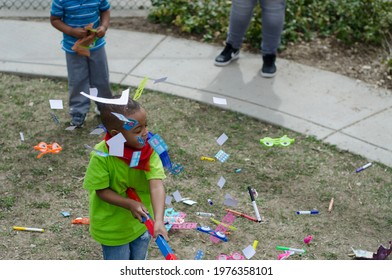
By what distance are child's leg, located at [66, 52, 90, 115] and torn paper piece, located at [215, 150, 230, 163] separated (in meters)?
1.12

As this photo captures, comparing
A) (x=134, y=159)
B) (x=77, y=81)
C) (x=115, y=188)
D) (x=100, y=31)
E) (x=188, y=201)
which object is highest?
(x=134, y=159)

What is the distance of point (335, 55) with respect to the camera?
6.98 m

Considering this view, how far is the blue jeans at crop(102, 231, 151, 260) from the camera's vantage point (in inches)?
139

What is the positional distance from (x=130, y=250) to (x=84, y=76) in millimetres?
2135

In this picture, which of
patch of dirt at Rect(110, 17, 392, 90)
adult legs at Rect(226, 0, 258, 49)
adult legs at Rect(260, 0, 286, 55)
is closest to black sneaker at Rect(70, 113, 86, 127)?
adult legs at Rect(226, 0, 258, 49)

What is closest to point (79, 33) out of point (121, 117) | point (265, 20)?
point (265, 20)

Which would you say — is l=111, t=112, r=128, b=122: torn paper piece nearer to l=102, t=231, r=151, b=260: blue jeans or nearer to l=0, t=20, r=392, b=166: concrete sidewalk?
l=102, t=231, r=151, b=260: blue jeans

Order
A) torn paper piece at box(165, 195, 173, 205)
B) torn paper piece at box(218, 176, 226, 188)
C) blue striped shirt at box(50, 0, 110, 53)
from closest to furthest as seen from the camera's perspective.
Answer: torn paper piece at box(165, 195, 173, 205), torn paper piece at box(218, 176, 226, 188), blue striped shirt at box(50, 0, 110, 53)

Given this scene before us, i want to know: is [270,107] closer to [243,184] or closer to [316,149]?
[316,149]

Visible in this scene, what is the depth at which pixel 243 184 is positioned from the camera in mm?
4961

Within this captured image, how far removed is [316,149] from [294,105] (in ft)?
2.35

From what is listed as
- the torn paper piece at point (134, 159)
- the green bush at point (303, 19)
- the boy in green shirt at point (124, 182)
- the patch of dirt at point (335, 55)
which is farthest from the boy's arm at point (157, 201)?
the green bush at point (303, 19)

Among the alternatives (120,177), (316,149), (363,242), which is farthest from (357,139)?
(120,177)

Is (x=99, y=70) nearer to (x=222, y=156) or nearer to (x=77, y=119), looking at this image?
(x=77, y=119)
